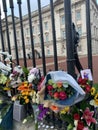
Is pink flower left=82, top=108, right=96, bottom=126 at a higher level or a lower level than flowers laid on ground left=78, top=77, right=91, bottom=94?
lower

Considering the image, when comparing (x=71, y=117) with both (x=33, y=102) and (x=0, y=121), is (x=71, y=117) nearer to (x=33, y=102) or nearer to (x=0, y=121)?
(x=33, y=102)

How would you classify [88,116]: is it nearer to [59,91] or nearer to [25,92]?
[59,91]

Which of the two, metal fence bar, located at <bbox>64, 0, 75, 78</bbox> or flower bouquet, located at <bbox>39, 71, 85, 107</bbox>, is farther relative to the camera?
metal fence bar, located at <bbox>64, 0, 75, 78</bbox>

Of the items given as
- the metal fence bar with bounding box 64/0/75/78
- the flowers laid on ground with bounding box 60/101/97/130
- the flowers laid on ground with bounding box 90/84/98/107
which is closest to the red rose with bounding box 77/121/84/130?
the flowers laid on ground with bounding box 60/101/97/130

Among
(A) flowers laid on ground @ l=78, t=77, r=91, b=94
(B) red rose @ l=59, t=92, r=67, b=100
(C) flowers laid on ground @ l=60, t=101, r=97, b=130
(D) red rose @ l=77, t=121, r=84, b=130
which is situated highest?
(A) flowers laid on ground @ l=78, t=77, r=91, b=94

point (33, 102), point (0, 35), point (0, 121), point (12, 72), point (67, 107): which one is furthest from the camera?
point (0, 35)

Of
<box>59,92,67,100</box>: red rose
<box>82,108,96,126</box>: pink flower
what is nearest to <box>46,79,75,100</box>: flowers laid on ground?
<box>59,92,67,100</box>: red rose

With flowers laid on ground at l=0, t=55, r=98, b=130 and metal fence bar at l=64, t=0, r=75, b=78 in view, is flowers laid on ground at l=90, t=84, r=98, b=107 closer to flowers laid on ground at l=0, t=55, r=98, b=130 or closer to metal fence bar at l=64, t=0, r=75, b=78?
flowers laid on ground at l=0, t=55, r=98, b=130

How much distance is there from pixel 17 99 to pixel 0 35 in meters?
0.69

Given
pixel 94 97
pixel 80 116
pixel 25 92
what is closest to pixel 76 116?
pixel 80 116

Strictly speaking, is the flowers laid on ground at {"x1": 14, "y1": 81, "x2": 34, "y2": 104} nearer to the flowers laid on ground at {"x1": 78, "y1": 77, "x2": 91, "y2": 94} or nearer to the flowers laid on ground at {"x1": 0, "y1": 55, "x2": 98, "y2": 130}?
the flowers laid on ground at {"x1": 0, "y1": 55, "x2": 98, "y2": 130}

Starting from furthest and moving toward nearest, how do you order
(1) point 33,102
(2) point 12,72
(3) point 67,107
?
(2) point 12,72, (1) point 33,102, (3) point 67,107

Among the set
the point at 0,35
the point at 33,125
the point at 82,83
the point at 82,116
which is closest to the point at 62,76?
the point at 82,83

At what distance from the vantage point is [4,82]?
4.33 ft
